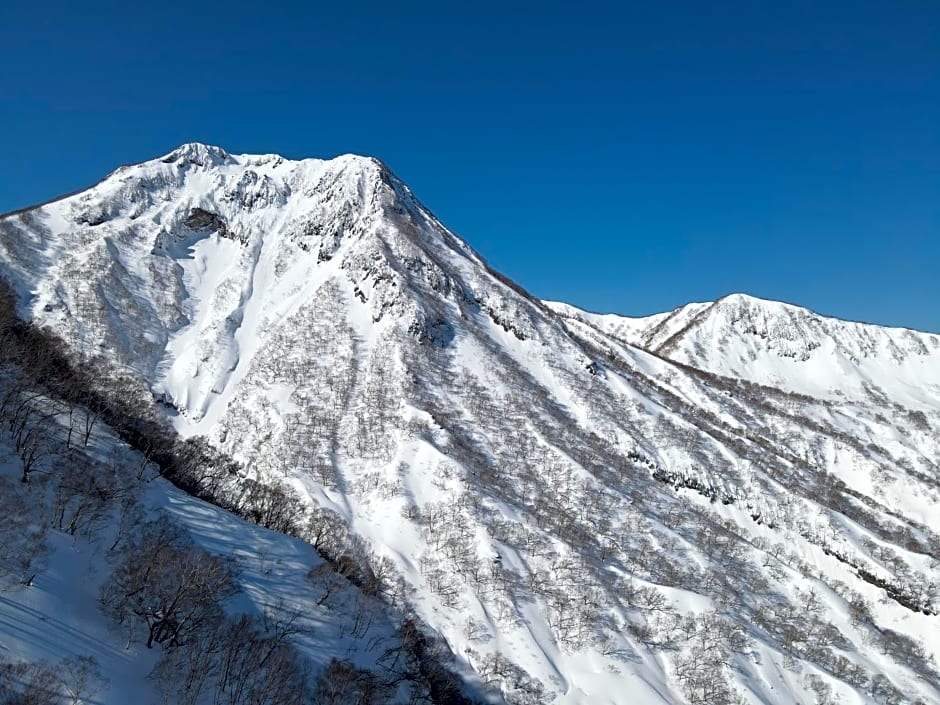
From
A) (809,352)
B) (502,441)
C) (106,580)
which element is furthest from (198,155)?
(809,352)

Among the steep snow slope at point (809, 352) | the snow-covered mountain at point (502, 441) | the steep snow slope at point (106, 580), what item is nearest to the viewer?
the steep snow slope at point (106, 580)

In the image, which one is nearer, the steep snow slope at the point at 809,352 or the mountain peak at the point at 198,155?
the mountain peak at the point at 198,155

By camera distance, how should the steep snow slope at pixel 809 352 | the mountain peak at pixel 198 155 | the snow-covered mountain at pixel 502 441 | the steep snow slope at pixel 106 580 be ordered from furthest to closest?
the steep snow slope at pixel 809 352 < the mountain peak at pixel 198 155 < the snow-covered mountain at pixel 502 441 < the steep snow slope at pixel 106 580

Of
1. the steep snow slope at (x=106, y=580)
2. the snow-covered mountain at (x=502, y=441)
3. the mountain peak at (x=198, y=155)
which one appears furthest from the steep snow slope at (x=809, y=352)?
the steep snow slope at (x=106, y=580)

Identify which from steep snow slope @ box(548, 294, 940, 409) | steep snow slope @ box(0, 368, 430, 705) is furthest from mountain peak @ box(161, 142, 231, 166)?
steep snow slope @ box(548, 294, 940, 409)

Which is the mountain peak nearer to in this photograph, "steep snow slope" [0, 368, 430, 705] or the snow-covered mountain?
the snow-covered mountain

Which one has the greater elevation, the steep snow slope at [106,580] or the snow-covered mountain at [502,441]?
the snow-covered mountain at [502,441]

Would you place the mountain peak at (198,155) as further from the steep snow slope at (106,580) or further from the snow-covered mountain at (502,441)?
the steep snow slope at (106,580)
